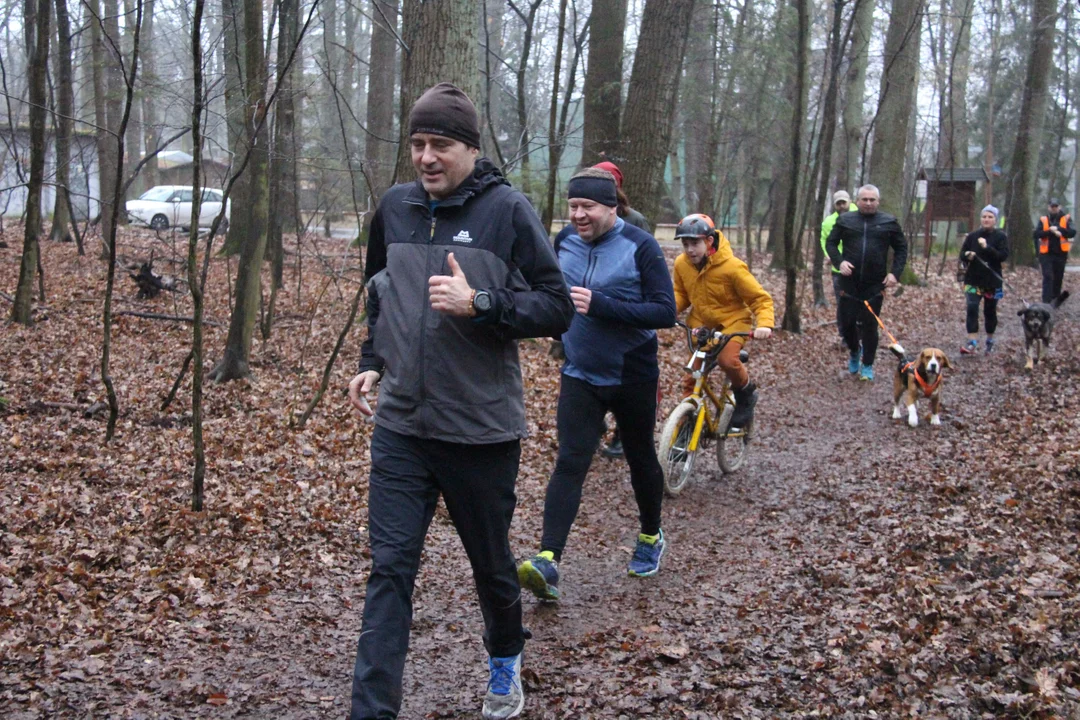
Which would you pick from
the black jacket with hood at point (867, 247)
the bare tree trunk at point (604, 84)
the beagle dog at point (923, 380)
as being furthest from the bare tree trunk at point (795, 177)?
the beagle dog at point (923, 380)

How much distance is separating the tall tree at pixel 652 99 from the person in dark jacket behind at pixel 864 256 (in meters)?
2.45

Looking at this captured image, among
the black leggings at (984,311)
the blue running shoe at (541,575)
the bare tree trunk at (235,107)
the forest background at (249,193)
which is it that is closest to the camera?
the blue running shoe at (541,575)

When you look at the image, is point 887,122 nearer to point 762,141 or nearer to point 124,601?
point 762,141

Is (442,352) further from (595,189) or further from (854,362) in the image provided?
(854,362)

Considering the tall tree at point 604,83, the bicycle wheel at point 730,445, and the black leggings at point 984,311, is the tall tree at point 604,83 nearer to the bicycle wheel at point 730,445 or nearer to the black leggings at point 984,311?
the bicycle wheel at point 730,445

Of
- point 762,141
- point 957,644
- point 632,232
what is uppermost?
point 762,141

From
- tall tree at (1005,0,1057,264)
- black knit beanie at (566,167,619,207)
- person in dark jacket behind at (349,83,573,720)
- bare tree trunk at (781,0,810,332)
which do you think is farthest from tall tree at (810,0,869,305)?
tall tree at (1005,0,1057,264)

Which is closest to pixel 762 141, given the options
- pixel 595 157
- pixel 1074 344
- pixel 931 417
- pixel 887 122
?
pixel 887 122

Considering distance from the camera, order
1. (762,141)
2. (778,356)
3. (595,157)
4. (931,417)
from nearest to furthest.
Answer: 1. (931,417)
2. (595,157)
3. (778,356)
4. (762,141)

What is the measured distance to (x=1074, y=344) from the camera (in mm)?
15844

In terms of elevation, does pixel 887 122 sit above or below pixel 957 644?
above

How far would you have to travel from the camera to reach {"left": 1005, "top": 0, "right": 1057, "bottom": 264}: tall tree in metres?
27.8

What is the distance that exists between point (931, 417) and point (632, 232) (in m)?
6.46

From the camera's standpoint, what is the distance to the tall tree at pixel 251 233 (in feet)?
29.8
